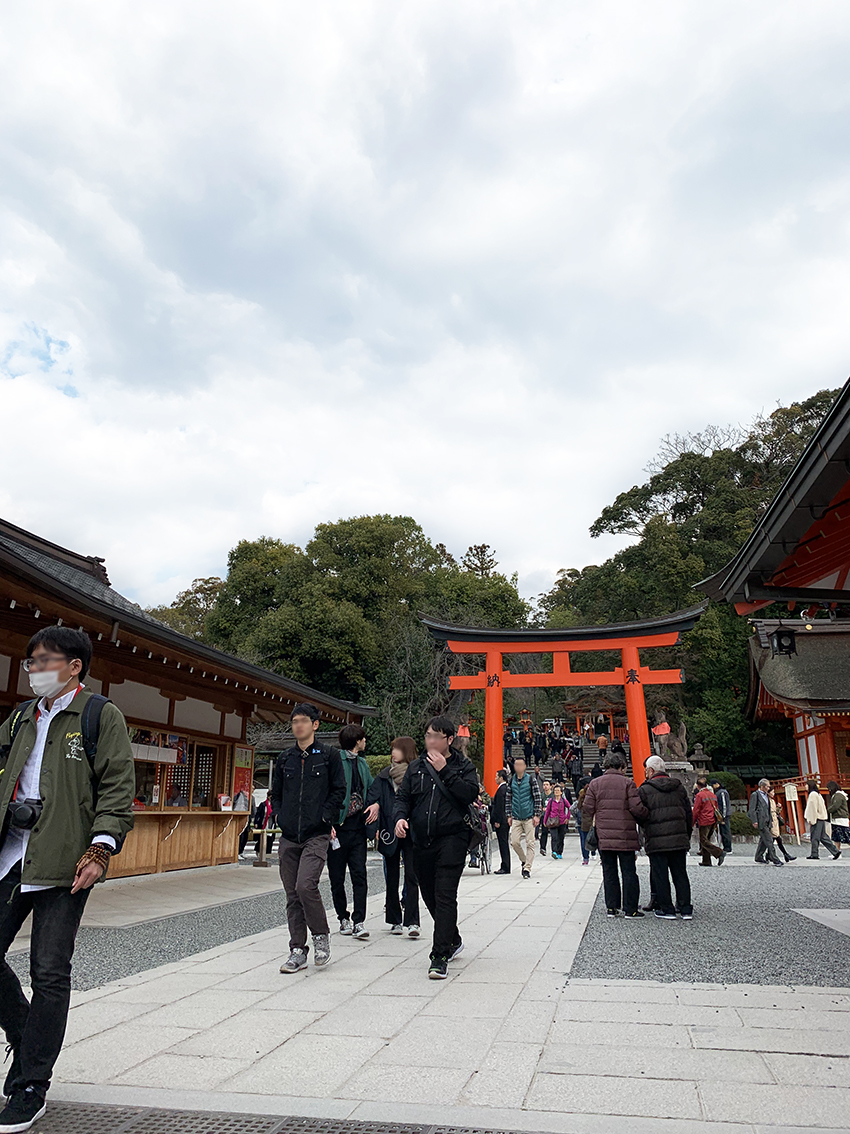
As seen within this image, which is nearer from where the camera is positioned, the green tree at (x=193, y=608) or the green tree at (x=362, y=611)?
the green tree at (x=362, y=611)

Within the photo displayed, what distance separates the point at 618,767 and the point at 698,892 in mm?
2628

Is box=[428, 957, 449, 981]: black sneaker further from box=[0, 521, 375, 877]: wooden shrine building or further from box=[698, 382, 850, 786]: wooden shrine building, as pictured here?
box=[0, 521, 375, 877]: wooden shrine building

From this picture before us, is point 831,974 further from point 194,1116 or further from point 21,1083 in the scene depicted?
point 21,1083

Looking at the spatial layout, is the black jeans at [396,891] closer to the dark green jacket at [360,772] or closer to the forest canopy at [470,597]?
the dark green jacket at [360,772]

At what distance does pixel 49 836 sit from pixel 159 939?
412 centimetres

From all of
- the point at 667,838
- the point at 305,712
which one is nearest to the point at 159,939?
the point at 305,712

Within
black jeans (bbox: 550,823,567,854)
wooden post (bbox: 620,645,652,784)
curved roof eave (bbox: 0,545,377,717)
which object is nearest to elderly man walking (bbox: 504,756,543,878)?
black jeans (bbox: 550,823,567,854)

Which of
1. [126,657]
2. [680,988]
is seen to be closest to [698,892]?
[680,988]

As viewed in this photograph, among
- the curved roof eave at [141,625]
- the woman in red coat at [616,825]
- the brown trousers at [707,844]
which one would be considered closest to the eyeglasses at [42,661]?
the curved roof eave at [141,625]

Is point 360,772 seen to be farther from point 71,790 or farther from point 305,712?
point 71,790

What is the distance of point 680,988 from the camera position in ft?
13.3

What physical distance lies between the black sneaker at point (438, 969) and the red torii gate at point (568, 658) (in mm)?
16291

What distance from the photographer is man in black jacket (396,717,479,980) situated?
4453mm

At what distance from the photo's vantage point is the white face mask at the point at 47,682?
2674 mm
